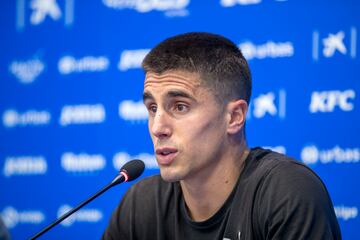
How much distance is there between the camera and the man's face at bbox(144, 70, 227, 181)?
176 cm

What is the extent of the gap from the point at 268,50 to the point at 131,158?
0.82 m

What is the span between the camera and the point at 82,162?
293 cm

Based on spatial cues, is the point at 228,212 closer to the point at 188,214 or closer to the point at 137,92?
the point at 188,214

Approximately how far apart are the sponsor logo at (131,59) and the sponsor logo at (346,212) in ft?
3.76

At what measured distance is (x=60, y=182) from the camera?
2.99 meters

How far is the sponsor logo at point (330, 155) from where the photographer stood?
7.97 feet

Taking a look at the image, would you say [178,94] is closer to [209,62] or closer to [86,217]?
[209,62]

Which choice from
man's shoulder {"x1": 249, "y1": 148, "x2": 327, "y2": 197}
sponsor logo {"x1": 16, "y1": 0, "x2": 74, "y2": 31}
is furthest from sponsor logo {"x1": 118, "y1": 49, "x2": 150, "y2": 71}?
man's shoulder {"x1": 249, "y1": 148, "x2": 327, "y2": 197}

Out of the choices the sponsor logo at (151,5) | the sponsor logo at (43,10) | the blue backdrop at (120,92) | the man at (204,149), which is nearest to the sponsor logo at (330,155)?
the blue backdrop at (120,92)

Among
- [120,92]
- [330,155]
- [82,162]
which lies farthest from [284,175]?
[82,162]

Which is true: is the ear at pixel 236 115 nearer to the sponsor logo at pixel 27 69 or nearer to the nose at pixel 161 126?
the nose at pixel 161 126

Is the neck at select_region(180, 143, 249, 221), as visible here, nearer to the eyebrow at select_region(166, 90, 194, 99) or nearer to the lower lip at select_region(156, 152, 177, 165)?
the lower lip at select_region(156, 152, 177, 165)

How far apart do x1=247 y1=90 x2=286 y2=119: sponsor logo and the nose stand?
918mm

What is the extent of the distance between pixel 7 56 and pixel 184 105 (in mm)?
1671
